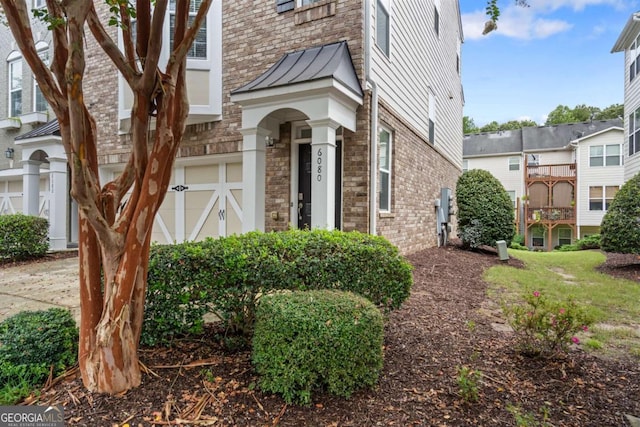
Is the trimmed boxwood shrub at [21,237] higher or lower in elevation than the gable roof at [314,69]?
lower

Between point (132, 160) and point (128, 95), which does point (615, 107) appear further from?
point (132, 160)

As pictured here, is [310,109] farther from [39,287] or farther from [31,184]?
[31,184]

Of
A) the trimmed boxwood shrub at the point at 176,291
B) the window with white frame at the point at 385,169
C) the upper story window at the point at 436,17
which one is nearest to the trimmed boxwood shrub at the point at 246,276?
the trimmed boxwood shrub at the point at 176,291

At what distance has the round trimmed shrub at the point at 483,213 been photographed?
10445 millimetres

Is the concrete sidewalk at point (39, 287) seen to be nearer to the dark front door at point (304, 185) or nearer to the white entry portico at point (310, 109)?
the white entry portico at point (310, 109)

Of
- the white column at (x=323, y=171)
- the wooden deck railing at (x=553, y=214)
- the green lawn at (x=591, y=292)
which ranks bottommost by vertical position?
the green lawn at (x=591, y=292)

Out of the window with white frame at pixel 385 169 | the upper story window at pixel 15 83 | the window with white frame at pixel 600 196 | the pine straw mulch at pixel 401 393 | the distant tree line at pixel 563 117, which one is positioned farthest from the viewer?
the distant tree line at pixel 563 117

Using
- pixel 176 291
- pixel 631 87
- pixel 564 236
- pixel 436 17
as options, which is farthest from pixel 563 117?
pixel 176 291

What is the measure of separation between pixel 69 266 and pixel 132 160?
21.9 ft

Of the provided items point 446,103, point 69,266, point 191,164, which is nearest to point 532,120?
point 446,103

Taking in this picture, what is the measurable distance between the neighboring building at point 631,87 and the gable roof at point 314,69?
13.8 m

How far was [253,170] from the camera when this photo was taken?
641 centimetres

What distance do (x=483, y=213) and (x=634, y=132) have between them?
981 centimetres

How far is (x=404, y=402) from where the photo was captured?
2.48m
